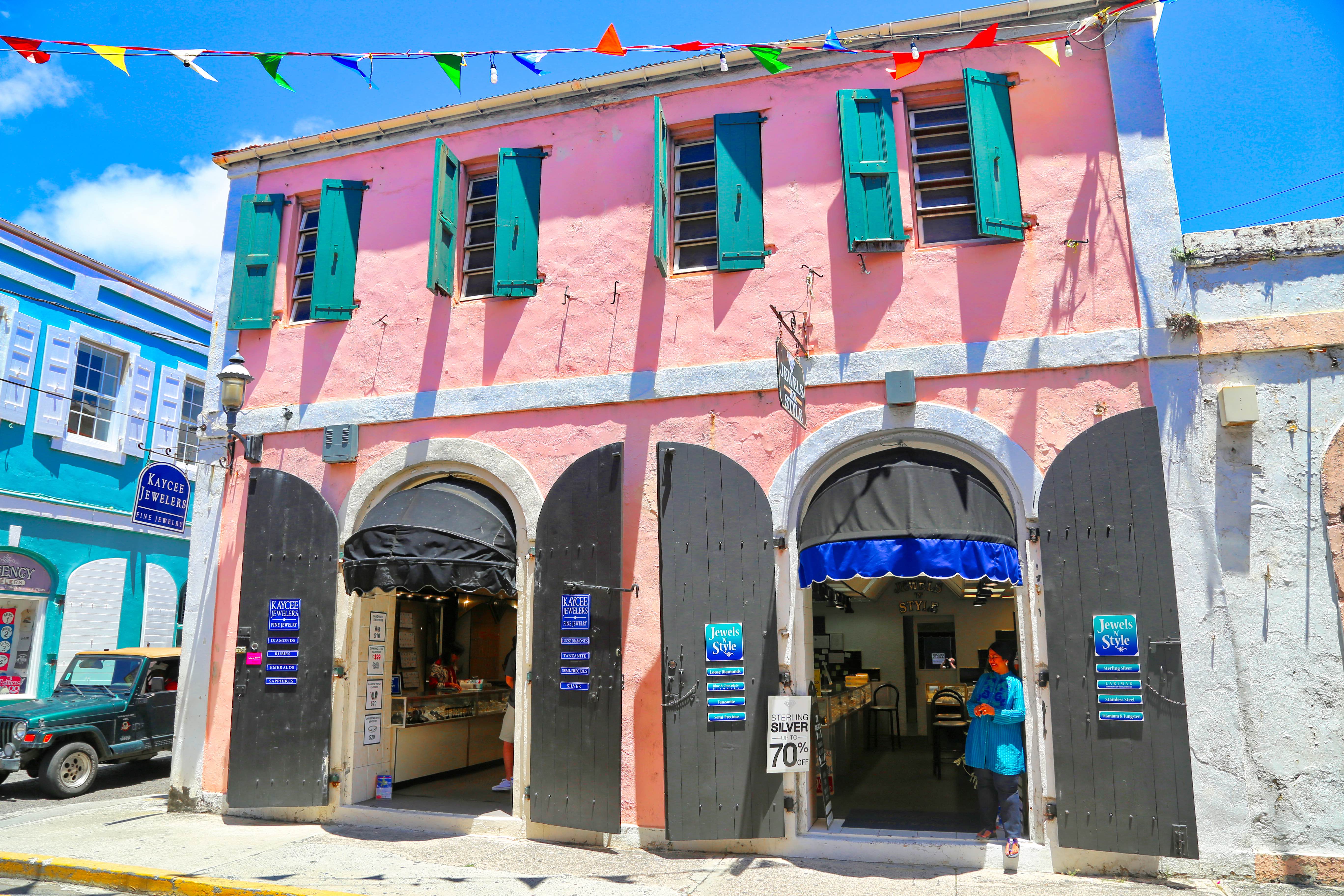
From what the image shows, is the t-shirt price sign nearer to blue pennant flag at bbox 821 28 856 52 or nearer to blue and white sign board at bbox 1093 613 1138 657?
blue and white sign board at bbox 1093 613 1138 657

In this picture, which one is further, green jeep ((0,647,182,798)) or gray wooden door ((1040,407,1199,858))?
green jeep ((0,647,182,798))

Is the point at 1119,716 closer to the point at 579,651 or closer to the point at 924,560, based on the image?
the point at 924,560

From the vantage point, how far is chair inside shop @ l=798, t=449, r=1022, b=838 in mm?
6930

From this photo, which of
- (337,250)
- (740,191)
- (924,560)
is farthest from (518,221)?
(924,560)

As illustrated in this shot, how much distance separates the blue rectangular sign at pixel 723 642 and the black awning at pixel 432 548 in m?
1.90

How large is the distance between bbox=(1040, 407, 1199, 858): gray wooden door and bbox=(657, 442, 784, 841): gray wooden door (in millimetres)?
2290

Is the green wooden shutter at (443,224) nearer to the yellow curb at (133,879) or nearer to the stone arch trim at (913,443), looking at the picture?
the stone arch trim at (913,443)

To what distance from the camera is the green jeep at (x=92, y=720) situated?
10508 millimetres

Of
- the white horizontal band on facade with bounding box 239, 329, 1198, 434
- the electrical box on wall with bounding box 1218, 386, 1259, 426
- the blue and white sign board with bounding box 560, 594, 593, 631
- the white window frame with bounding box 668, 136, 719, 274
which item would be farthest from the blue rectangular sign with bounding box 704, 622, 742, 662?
the electrical box on wall with bounding box 1218, 386, 1259, 426

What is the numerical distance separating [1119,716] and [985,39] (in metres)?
5.75

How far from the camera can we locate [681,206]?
29.5 feet

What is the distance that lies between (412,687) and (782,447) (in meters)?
5.84

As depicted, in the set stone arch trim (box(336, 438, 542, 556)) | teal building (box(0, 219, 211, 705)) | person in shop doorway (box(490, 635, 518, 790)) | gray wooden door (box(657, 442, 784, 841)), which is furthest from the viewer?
teal building (box(0, 219, 211, 705))

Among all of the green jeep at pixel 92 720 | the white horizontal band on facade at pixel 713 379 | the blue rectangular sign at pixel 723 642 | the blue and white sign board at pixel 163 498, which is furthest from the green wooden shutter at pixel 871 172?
the green jeep at pixel 92 720
